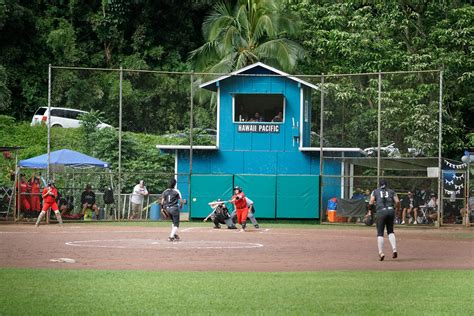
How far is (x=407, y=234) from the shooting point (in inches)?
1484

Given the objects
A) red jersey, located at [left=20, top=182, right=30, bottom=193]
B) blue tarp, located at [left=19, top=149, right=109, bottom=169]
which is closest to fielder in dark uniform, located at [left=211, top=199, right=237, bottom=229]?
blue tarp, located at [left=19, top=149, right=109, bottom=169]

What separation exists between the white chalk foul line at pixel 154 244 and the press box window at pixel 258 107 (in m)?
14.3

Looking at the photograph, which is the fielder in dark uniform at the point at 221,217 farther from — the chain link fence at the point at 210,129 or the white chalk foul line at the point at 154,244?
the white chalk foul line at the point at 154,244

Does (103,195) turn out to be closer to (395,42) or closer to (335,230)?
(335,230)

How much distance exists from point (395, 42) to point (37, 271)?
100 feet

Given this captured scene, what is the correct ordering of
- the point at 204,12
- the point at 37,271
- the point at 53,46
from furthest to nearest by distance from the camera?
the point at 204,12, the point at 53,46, the point at 37,271

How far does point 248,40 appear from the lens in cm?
5506

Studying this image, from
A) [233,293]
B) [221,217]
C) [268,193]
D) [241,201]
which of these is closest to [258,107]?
[268,193]

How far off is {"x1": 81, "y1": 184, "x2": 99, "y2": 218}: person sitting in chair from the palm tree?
1233 centimetres

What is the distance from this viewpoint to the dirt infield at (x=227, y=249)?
24422 millimetres

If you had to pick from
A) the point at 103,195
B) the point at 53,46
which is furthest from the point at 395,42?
the point at 53,46

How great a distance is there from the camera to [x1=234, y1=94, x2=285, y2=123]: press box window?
45.7m

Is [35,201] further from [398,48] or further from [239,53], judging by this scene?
[398,48]

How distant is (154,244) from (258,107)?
16.6 m
